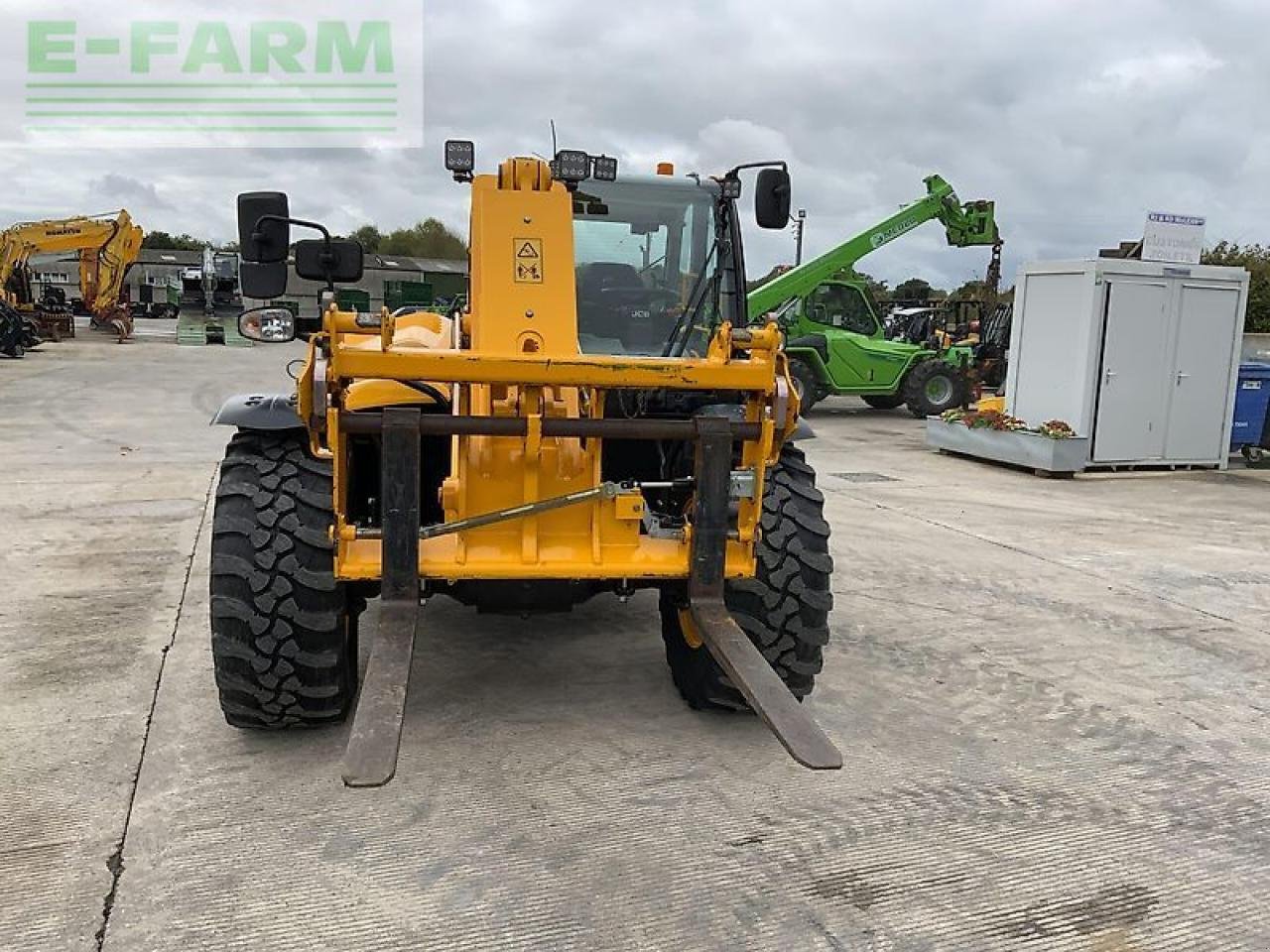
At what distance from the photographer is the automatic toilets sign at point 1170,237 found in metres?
11.1

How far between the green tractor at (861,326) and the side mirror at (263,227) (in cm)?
1149

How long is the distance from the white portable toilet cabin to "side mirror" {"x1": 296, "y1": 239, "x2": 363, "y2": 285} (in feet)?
29.6

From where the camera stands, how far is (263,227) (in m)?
3.50

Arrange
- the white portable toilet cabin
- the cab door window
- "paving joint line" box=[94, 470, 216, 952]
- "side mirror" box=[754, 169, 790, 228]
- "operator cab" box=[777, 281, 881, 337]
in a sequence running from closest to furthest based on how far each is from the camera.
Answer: "paving joint line" box=[94, 470, 216, 952], "side mirror" box=[754, 169, 790, 228], the white portable toilet cabin, "operator cab" box=[777, 281, 881, 337], the cab door window

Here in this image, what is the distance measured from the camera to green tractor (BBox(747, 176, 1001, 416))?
15.0 m

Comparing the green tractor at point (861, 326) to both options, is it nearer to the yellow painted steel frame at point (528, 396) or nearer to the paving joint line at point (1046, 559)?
the paving joint line at point (1046, 559)

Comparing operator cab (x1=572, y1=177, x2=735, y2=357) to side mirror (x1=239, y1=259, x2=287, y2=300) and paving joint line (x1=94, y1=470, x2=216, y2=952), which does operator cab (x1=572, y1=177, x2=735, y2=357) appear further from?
paving joint line (x1=94, y1=470, x2=216, y2=952)

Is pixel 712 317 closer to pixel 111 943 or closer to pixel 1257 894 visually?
pixel 1257 894

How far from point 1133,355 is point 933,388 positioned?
5.25m

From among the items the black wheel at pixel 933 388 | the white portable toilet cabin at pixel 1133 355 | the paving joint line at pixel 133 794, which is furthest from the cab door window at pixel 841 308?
the paving joint line at pixel 133 794

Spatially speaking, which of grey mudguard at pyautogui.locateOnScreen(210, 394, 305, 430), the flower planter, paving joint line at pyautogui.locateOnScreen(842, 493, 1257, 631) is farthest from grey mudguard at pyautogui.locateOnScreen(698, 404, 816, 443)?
the flower planter

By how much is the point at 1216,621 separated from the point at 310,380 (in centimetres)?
482

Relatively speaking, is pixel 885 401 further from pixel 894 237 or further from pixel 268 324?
pixel 268 324

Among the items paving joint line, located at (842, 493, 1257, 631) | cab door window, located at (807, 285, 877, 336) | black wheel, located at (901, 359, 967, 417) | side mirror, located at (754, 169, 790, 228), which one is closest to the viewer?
side mirror, located at (754, 169, 790, 228)
